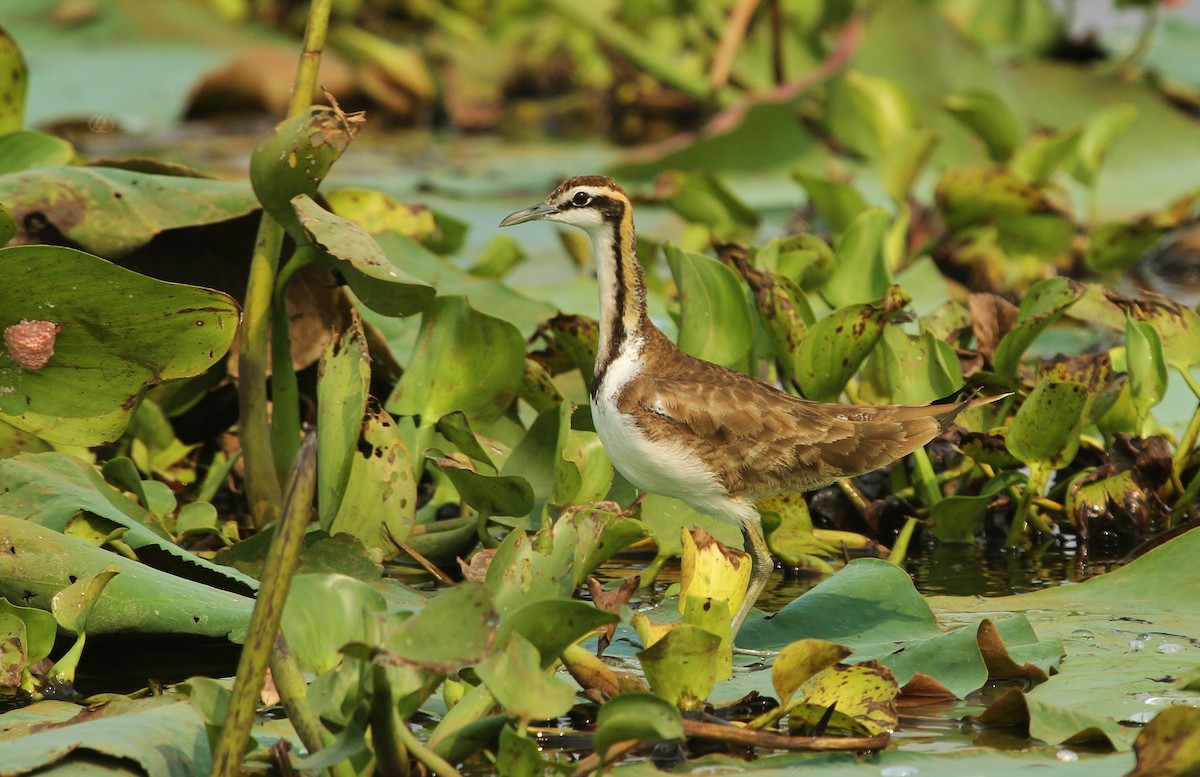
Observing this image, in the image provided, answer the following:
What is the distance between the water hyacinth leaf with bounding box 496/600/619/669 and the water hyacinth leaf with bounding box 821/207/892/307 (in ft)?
8.22

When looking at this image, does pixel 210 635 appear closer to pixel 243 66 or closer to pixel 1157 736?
pixel 1157 736

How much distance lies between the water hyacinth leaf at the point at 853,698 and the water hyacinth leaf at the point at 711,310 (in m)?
1.57

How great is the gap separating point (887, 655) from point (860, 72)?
5.36 meters

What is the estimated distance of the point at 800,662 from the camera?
9.24 ft

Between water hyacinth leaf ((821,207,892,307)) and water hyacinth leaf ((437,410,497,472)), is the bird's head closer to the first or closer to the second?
water hyacinth leaf ((437,410,497,472))

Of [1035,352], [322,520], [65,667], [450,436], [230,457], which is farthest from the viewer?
[1035,352]

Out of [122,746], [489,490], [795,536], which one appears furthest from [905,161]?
[122,746]

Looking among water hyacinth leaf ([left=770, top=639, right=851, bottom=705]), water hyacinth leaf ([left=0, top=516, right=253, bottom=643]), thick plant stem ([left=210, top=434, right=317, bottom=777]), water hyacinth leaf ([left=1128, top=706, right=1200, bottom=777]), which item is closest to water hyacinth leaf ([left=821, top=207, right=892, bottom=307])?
water hyacinth leaf ([left=770, top=639, right=851, bottom=705])

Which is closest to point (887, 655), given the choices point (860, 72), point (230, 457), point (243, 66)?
point (230, 457)

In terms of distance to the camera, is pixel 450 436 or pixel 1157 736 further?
pixel 450 436

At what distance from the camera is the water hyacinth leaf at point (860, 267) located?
485cm

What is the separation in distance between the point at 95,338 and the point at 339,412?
0.54 metres

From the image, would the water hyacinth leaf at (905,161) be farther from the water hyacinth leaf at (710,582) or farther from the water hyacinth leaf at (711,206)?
the water hyacinth leaf at (710,582)

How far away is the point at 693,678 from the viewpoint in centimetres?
283
